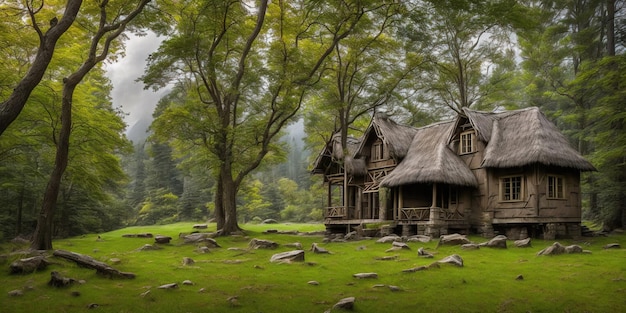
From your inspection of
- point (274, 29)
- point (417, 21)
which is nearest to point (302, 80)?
point (274, 29)

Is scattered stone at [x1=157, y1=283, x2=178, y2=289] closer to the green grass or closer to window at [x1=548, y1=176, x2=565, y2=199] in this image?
the green grass

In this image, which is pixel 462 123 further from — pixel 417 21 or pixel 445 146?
pixel 417 21

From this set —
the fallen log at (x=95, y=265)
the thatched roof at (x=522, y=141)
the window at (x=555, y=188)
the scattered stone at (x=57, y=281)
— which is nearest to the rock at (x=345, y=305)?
the fallen log at (x=95, y=265)

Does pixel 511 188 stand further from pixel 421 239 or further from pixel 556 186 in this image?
pixel 421 239

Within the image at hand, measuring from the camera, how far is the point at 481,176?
2644 cm

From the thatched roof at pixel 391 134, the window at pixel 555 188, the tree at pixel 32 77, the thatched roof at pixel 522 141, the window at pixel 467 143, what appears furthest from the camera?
the thatched roof at pixel 391 134

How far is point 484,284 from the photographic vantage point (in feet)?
39.8

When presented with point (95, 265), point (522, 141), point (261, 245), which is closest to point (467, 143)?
point (522, 141)

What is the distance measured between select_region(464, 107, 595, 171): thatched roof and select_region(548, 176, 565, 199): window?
1440mm

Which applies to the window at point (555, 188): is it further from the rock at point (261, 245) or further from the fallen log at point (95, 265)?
the fallen log at point (95, 265)

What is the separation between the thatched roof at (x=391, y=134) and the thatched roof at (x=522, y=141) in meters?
5.14

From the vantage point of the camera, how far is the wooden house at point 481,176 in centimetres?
2380

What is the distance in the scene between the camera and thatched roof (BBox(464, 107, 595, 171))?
23062 mm

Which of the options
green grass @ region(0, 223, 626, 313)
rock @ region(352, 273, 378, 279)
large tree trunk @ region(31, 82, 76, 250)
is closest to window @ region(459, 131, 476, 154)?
green grass @ region(0, 223, 626, 313)
